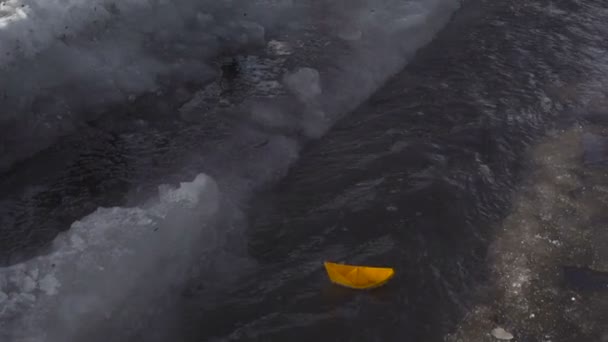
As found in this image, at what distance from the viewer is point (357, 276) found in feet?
12.9

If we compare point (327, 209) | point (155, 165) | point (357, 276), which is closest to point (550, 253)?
point (357, 276)

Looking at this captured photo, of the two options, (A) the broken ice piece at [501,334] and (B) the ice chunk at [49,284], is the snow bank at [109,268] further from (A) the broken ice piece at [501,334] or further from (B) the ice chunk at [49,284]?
(A) the broken ice piece at [501,334]

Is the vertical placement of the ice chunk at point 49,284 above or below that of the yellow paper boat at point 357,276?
above

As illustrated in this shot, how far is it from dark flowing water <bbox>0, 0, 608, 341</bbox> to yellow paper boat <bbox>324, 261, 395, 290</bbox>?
72mm

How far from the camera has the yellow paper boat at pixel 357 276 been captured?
154 inches

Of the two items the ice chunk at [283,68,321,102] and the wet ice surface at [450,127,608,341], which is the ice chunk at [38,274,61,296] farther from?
the ice chunk at [283,68,321,102]

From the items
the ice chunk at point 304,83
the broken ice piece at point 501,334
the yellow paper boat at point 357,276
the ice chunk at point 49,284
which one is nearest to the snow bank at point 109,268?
the ice chunk at point 49,284

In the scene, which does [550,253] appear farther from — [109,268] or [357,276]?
[109,268]

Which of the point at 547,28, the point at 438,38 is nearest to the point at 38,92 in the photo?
the point at 438,38

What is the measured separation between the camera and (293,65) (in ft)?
19.7

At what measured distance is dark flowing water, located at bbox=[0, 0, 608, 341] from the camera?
3.76 metres

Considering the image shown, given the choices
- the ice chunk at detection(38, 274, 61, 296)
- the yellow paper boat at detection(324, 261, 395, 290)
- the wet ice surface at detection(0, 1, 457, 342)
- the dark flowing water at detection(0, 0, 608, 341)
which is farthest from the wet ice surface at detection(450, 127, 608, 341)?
the ice chunk at detection(38, 274, 61, 296)

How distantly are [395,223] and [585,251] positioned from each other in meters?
1.41

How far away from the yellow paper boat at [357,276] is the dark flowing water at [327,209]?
0.07 metres
